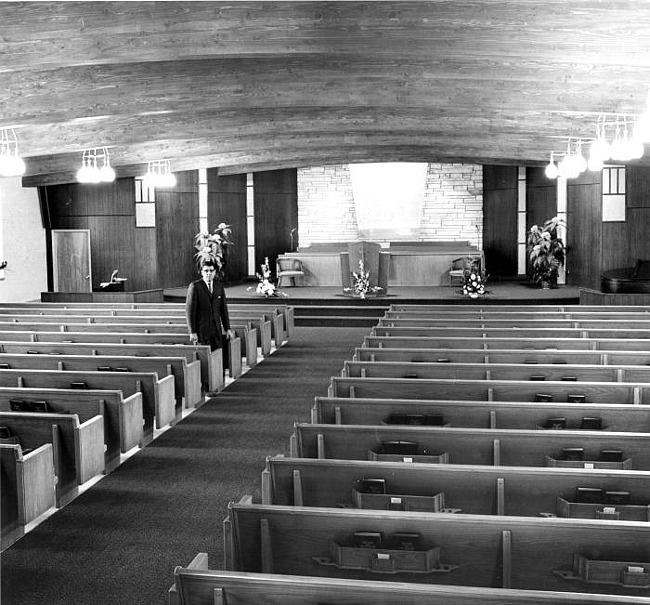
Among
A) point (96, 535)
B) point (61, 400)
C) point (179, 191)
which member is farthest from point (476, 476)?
point (179, 191)

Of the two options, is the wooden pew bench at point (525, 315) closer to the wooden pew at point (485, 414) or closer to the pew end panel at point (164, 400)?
the pew end panel at point (164, 400)

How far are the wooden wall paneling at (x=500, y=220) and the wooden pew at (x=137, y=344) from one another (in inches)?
517

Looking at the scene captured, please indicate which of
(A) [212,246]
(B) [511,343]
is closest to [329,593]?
(B) [511,343]

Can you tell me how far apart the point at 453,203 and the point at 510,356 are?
47.8 ft

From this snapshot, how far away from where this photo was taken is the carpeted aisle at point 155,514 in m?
4.32

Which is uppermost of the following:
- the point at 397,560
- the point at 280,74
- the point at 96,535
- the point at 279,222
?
the point at 280,74

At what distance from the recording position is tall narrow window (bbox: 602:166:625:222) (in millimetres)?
17281

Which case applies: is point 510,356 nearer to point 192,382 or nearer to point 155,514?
Answer: point 192,382

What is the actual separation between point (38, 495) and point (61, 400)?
1.28 metres

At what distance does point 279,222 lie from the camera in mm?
22438

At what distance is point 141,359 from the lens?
7648 mm

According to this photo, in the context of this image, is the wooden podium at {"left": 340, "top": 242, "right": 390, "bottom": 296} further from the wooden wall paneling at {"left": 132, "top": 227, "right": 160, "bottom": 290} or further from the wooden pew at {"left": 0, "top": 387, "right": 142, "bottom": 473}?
the wooden pew at {"left": 0, "top": 387, "right": 142, "bottom": 473}

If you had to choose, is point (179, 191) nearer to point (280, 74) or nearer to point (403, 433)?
point (280, 74)

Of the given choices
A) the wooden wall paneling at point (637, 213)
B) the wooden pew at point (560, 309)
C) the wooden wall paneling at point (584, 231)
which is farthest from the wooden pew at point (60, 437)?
the wooden wall paneling at point (637, 213)
